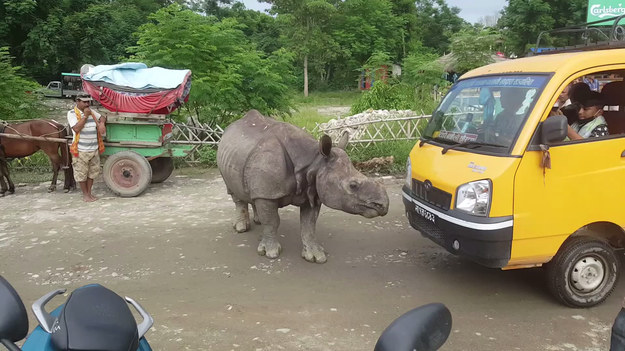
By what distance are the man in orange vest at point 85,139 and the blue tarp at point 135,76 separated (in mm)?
561

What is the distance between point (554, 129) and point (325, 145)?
2.15m

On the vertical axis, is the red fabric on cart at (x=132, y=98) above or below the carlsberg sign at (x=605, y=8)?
below

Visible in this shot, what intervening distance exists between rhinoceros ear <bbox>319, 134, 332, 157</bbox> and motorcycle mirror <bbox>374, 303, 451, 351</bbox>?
9.80ft

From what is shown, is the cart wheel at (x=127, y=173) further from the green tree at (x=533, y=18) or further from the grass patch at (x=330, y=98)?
the green tree at (x=533, y=18)

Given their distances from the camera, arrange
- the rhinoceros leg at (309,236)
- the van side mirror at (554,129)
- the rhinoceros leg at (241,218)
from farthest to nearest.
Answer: the rhinoceros leg at (241,218) < the rhinoceros leg at (309,236) < the van side mirror at (554,129)

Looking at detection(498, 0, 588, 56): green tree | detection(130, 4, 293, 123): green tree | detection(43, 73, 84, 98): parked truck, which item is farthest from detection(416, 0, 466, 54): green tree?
detection(130, 4, 293, 123): green tree

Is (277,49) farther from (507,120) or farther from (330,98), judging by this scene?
(507,120)

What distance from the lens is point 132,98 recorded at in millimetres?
8352

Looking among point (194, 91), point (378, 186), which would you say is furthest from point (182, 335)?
point (194, 91)

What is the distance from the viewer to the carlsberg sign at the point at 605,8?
53.4ft

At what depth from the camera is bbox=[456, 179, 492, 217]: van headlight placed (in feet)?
12.7

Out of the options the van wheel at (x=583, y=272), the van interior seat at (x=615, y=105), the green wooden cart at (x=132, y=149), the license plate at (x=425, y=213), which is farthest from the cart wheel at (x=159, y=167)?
the van interior seat at (x=615, y=105)

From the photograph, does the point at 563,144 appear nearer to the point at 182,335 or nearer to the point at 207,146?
the point at 182,335

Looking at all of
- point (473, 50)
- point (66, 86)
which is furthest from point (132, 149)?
point (66, 86)
